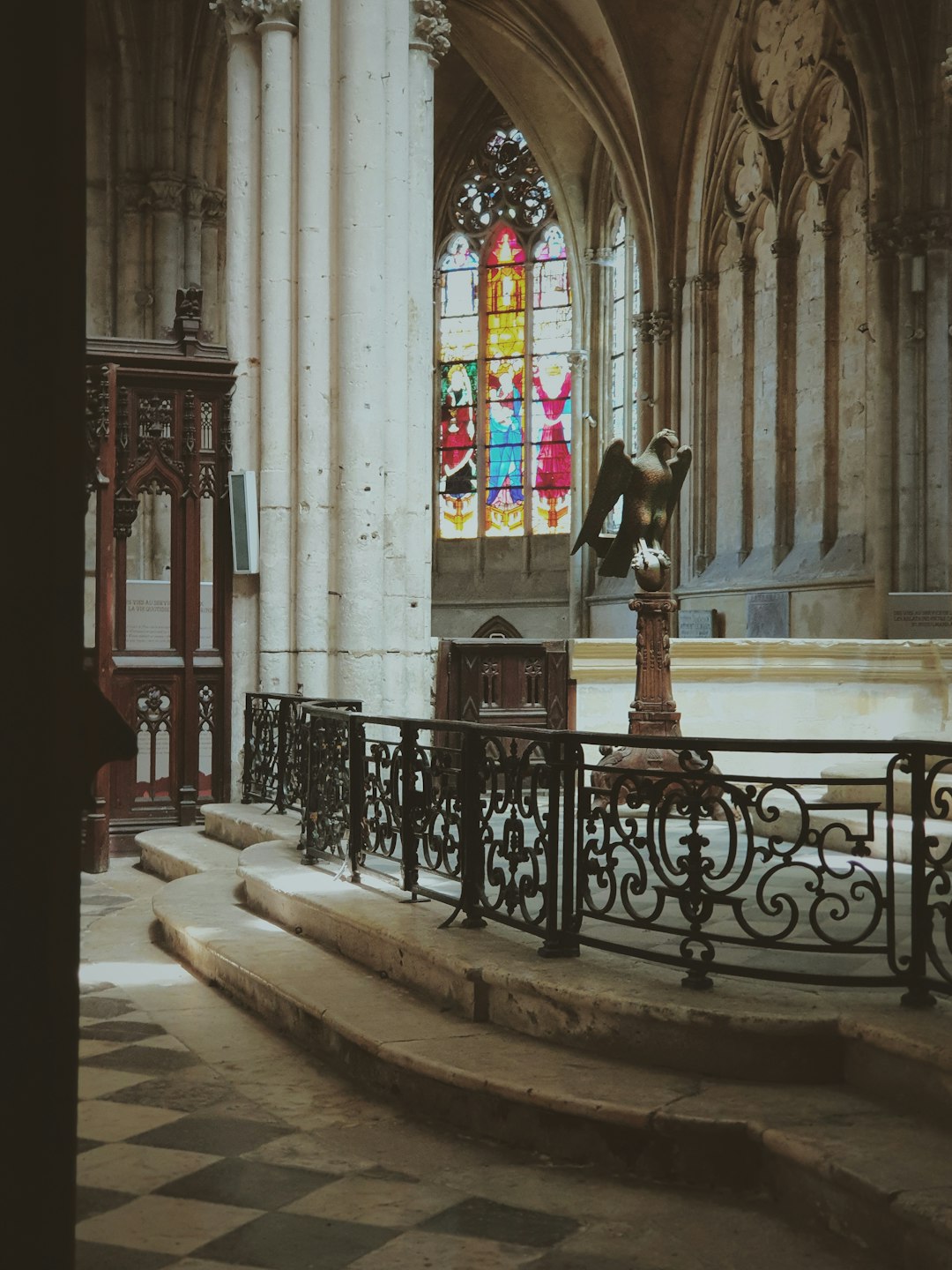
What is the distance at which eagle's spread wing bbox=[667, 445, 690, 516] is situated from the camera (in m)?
8.41

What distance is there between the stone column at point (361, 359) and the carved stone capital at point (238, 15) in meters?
0.70

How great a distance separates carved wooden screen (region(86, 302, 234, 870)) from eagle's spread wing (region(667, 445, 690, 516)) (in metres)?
3.38

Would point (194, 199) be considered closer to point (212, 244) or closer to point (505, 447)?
point (212, 244)

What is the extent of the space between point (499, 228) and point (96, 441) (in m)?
17.3

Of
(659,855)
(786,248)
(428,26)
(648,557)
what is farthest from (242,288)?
(786,248)

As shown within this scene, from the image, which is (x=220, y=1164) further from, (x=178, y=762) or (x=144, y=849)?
(x=178, y=762)

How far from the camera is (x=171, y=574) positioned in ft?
32.8

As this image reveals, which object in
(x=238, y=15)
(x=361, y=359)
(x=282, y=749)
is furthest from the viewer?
(x=238, y=15)

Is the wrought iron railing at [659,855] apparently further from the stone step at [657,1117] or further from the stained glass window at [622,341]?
the stained glass window at [622,341]

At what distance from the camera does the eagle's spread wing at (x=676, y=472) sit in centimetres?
841

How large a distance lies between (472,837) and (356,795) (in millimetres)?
1245

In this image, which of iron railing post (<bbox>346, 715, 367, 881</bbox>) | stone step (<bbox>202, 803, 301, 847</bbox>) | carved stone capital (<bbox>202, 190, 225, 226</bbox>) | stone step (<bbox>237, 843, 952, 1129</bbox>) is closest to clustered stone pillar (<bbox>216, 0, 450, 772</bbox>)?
stone step (<bbox>202, 803, 301, 847</bbox>)

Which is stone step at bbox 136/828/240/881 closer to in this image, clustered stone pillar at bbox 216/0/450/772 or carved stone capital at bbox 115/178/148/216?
clustered stone pillar at bbox 216/0/450/772

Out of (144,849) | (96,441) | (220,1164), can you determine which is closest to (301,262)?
(96,441)
